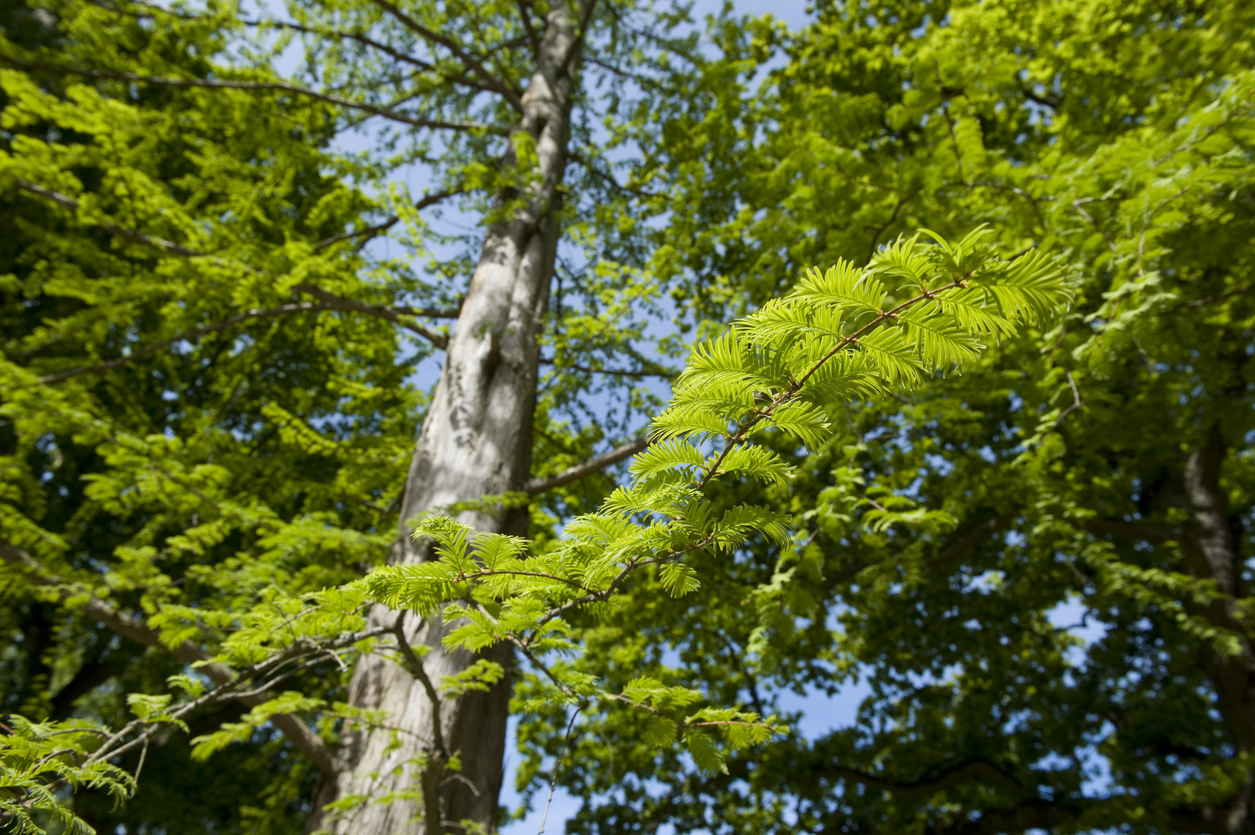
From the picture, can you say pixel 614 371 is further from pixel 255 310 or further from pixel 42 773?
pixel 42 773

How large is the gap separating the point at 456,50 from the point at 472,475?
130 inches

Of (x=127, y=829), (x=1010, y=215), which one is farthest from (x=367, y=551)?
(x=127, y=829)

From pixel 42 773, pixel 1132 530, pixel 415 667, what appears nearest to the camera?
pixel 42 773

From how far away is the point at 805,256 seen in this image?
3.19 metres

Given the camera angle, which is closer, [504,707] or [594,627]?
[504,707]

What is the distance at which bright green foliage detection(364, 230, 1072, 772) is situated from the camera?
0.87 m

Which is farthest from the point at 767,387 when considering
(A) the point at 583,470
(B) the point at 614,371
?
(B) the point at 614,371

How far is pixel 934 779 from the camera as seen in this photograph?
6.37 meters

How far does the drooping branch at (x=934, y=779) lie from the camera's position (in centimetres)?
632

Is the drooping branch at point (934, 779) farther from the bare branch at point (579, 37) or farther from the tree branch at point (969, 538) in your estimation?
the bare branch at point (579, 37)

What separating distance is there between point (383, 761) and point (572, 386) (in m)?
2.32

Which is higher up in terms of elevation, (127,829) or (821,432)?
(821,432)

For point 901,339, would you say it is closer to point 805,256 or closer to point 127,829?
point 805,256

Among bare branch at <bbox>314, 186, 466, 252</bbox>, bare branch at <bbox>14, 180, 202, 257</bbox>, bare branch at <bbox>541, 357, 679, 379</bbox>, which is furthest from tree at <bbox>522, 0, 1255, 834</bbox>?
bare branch at <bbox>14, 180, 202, 257</bbox>
